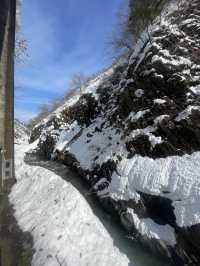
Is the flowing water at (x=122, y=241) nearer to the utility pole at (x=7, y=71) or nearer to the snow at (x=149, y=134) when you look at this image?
the snow at (x=149, y=134)

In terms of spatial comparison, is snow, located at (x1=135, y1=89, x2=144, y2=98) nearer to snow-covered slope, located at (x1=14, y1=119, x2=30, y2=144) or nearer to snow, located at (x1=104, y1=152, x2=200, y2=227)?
snow, located at (x1=104, y1=152, x2=200, y2=227)

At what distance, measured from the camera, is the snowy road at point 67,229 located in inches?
201

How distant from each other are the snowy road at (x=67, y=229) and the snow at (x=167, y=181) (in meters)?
0.83

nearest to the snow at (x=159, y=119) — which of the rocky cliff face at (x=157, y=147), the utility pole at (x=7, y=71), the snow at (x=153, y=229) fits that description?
the rocky cliff face at (x=157, y=147)

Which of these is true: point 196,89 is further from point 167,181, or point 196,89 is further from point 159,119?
point 167,181

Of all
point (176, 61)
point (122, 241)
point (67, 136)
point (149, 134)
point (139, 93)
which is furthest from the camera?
point (67, 136)

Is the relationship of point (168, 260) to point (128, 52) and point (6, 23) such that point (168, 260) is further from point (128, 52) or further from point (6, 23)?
point (128, 52)

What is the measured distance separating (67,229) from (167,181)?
7.86 ft

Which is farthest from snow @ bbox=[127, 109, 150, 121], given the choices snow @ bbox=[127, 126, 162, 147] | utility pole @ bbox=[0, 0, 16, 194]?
utility pole @ bbox=[0, 0, 16, 194]

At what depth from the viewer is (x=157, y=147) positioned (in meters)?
6.21

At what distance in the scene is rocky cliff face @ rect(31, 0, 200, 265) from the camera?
16.1 ft

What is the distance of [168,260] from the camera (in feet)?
15.7

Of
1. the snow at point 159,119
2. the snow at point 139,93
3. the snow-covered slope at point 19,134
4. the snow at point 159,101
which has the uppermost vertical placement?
the snow-covered slope at point 19,134

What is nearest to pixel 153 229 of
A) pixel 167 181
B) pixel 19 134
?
pixel 167 181
